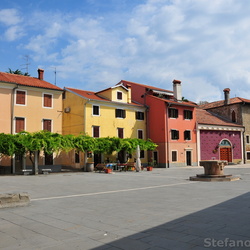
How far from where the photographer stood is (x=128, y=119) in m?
34.8

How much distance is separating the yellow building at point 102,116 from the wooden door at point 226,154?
1150 centimetres

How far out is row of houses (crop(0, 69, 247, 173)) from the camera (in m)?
28.0

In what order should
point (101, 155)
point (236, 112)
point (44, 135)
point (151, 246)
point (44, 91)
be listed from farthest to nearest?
1. point (236, 112)
2. point (101, 155)
3. point (44, 91)
4. point (44, 135)
5. point (151, 246)

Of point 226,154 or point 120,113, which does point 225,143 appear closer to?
point 226,154

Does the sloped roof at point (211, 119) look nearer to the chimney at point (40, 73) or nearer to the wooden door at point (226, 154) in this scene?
the wooden door at point (226, 154)

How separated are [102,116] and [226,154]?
19.1 meters


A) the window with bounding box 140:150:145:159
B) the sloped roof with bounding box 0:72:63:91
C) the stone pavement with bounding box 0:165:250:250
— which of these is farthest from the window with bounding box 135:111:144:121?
the stone pavement with bounding box 0:165:250:250

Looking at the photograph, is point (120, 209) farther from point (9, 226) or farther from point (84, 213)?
point (9, 226)

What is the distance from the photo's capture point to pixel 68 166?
104ft

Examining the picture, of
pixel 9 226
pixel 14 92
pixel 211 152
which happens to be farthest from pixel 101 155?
pixel 9 226

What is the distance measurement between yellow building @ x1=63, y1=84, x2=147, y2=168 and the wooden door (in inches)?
453

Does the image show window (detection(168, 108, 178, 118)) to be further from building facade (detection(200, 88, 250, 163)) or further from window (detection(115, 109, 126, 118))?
building facade (detection(200, 88, 250, 163))

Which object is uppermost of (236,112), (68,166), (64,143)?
(236,112)

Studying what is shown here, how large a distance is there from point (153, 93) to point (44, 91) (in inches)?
561
